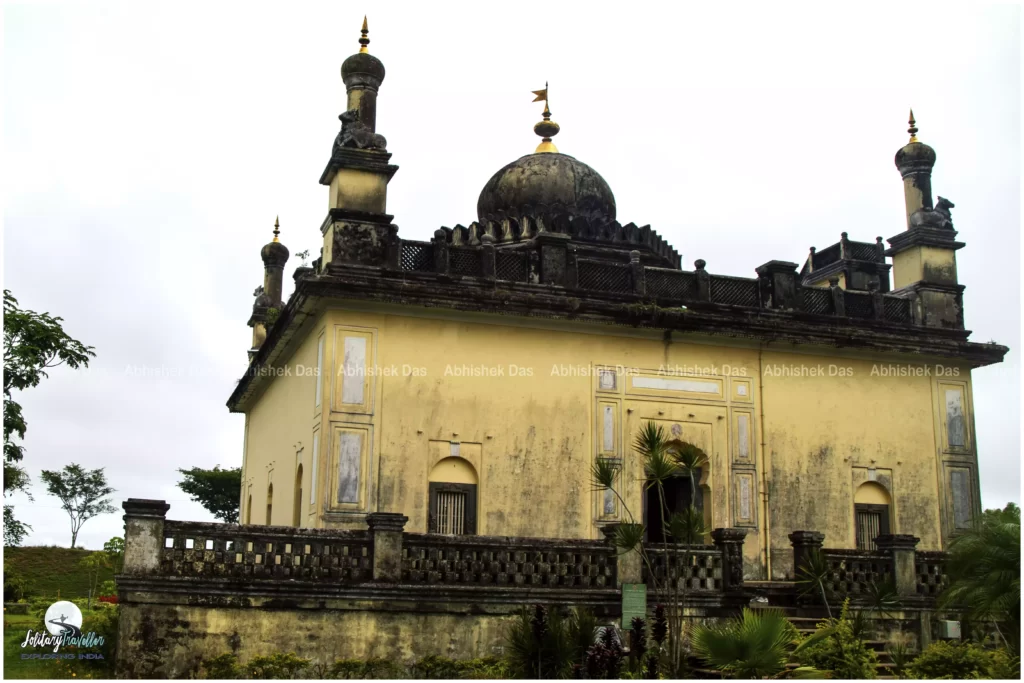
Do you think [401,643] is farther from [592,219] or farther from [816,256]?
[816,256]

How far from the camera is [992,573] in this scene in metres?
14.3

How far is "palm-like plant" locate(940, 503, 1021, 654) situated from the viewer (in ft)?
46.0

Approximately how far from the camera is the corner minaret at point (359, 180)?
56.0 ft

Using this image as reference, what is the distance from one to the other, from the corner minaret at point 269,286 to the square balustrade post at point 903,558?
16.3 metres

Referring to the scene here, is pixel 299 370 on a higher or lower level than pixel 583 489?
higher

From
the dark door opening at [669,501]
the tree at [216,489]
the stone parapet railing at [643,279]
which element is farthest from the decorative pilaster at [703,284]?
the tree at [216,489]

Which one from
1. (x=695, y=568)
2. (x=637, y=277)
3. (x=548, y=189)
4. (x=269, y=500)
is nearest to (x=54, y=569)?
(x=269, y=500)

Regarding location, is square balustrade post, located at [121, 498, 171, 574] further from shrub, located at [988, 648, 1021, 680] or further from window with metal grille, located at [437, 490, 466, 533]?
shrub, located at [988, 648, 1021, 680]

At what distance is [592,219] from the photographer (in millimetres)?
22141

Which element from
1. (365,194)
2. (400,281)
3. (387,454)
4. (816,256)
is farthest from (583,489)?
(816,256)

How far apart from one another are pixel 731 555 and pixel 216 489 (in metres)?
39.3

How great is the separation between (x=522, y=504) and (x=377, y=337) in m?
3.32

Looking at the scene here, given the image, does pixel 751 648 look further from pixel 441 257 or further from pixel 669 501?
pixel 441 257

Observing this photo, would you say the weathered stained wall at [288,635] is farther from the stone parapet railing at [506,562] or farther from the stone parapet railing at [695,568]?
the stone parapet railing at [695,568]
